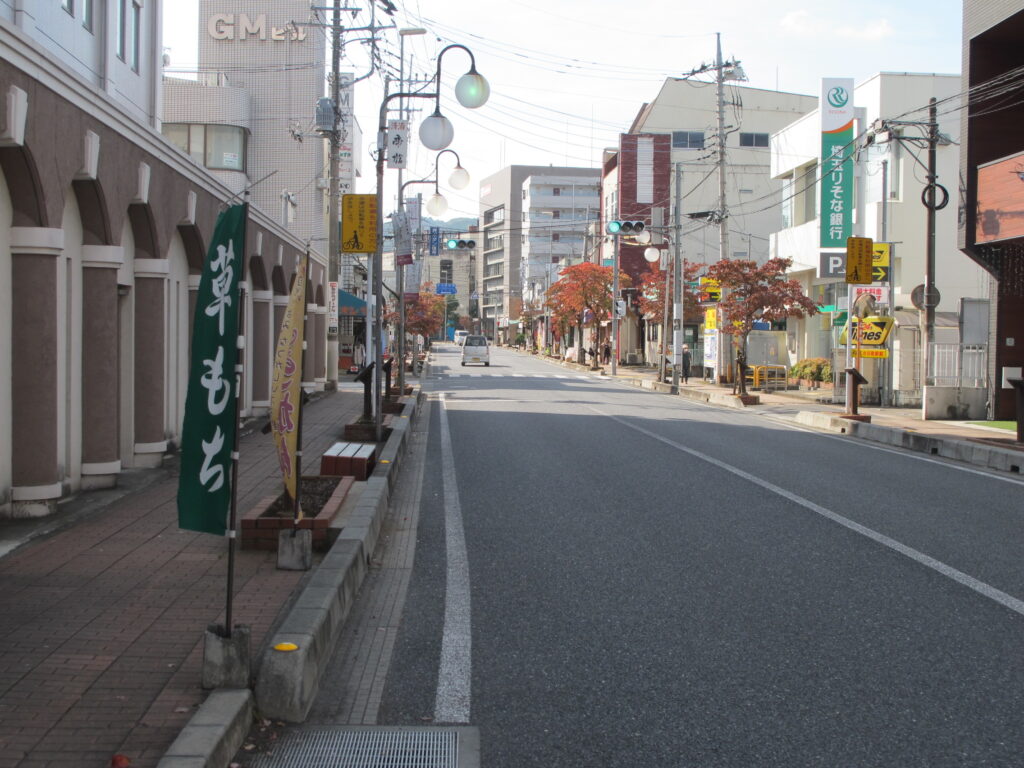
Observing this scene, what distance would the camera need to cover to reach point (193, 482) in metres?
4.94

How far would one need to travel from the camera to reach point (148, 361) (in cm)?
1230

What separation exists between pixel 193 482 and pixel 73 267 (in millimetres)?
6262

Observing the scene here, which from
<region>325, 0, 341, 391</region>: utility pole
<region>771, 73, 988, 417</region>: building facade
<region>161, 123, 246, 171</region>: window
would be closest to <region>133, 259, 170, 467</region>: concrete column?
<region>325, 0, 341, 391</region>: utility pole

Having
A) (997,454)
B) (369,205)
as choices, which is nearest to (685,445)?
(997,454)

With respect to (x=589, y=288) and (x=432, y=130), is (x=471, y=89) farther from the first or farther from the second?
(x=589, y=288)

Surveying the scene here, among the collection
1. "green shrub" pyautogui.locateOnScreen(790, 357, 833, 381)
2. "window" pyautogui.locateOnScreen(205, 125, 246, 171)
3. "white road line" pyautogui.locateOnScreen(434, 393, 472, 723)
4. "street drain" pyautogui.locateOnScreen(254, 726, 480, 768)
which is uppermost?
"window" pyautogui.locateOnScreen(205, 125, 246, 171)

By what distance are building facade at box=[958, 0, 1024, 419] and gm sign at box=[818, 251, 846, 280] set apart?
979 centimetres

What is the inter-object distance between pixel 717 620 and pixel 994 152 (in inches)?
784

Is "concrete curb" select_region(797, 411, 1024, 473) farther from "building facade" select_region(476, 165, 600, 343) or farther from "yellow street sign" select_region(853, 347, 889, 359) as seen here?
"building facade" select_region(476, 165, 600, 343)

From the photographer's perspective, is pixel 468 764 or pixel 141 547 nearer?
pixel 468 764

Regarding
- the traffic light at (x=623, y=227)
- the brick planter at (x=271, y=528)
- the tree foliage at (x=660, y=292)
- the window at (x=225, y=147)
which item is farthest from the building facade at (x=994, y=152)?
the window at (x=225, y=147)

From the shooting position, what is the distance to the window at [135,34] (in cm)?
1930

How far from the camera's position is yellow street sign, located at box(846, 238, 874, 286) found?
20.8 m

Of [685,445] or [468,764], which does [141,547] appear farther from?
[685,445]
